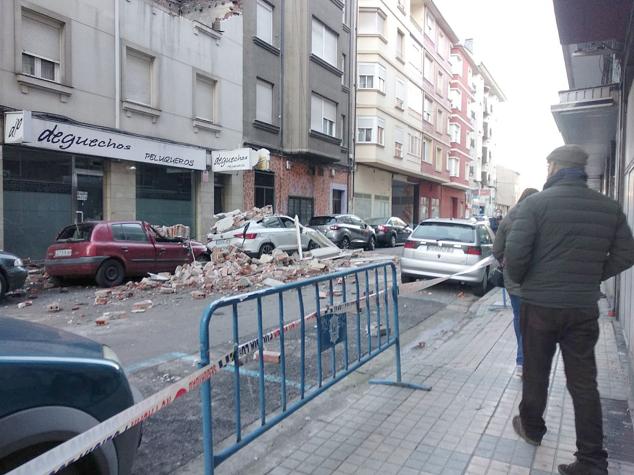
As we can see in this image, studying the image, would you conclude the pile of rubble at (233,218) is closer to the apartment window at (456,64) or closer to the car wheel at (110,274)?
the car wheel at (110,274)

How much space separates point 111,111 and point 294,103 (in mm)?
9733

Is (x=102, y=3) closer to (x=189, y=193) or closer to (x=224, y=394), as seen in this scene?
(x=189, y=193)

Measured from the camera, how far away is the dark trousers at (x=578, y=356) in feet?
10.1

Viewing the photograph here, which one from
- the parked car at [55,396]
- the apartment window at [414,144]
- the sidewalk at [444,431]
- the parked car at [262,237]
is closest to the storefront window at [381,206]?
the apartment window at [414,144]

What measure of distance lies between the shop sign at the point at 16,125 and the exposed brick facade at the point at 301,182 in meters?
9.37

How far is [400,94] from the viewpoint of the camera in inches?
1294

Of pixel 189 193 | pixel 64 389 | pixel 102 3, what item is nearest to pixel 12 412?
pixel 64 389

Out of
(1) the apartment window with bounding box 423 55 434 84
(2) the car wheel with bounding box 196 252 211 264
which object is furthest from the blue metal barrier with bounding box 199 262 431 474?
(1) the apartment window with bounding box 423 55 434 84

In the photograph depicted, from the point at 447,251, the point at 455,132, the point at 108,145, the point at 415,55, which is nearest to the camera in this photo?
the point at 447,251

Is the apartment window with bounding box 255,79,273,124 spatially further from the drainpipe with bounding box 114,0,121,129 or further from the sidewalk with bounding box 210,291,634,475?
the sidewalk with bounding box 210,291,634,475

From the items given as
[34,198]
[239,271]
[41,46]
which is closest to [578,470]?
[239,271]

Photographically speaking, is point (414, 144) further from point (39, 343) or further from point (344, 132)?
point (39, 343)

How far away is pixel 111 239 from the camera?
433 inches

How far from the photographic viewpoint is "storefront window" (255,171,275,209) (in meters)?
21.6
